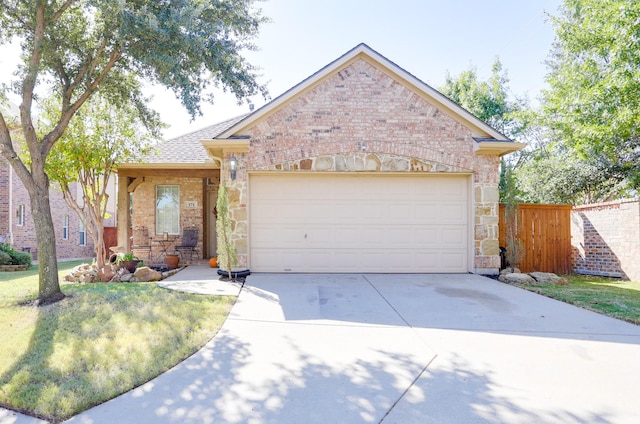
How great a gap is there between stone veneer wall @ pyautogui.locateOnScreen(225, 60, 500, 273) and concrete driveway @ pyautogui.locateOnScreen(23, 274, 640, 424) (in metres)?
3.33

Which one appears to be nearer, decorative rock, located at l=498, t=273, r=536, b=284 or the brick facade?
decorative rock, located at l=498, t=273, r=536, b=284

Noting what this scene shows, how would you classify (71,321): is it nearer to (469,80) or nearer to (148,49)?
(148,49)

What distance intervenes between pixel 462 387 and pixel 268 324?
106 inches

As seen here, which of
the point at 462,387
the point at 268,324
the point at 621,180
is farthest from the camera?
the point at 621,180

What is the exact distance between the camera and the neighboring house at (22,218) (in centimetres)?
1598

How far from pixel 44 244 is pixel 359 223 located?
20.8 feet

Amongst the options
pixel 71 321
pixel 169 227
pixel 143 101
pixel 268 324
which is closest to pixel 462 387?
pixel 268 324

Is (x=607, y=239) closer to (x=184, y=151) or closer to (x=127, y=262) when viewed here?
(x=184, y=151)

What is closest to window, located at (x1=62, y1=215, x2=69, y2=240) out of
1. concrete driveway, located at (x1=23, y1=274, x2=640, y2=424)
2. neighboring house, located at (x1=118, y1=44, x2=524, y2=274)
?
neighboring house, located at (x1=118, y1=44, x2=524, y2=274)

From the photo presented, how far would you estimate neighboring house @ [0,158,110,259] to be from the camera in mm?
15984

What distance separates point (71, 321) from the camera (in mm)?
5367

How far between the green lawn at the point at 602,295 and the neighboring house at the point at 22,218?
56.7 feet

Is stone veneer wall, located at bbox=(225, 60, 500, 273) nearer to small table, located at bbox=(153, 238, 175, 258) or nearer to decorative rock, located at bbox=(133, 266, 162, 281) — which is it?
decorative rock, located at bbox=(133, 266, 162, 281)

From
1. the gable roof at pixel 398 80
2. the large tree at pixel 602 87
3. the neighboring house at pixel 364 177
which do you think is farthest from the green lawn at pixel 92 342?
the large tree at pixel 602 87
